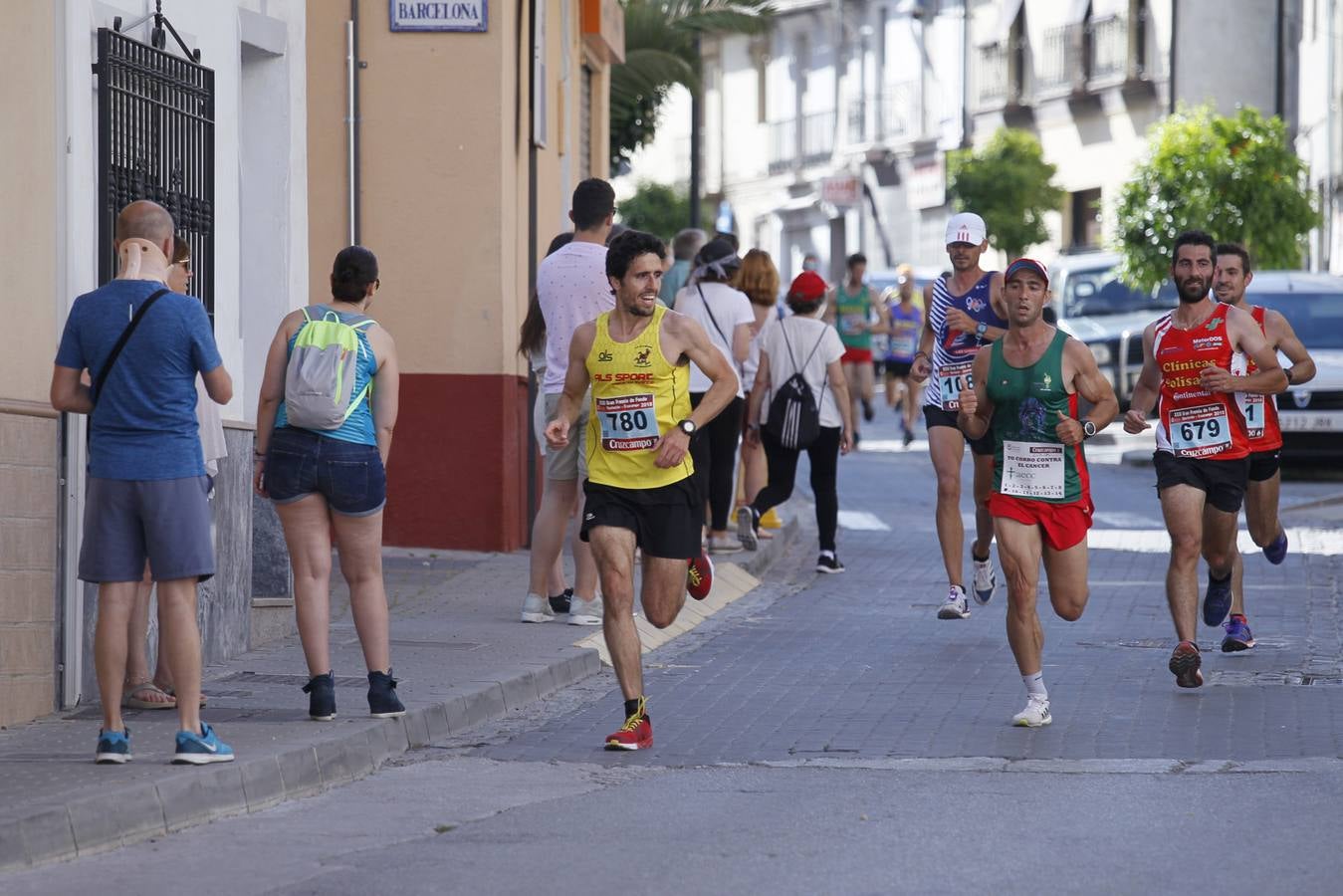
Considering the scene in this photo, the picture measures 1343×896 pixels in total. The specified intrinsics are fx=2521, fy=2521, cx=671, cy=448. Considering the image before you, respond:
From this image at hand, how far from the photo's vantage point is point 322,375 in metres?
8.84

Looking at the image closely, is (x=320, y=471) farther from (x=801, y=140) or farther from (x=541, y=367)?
(x=801, y=140)

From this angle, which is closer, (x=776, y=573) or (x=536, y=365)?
(x=536, y=365)

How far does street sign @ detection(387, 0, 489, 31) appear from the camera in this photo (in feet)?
51.0

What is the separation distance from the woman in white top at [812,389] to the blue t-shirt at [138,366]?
762 cm

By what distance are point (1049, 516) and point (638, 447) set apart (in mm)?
1665

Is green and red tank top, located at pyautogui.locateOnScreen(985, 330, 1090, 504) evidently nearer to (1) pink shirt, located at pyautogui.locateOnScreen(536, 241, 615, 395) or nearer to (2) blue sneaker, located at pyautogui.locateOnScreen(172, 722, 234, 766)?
(1) pink shirt, located at pyautogui.locateOnScreen(536, 241, 615, 395)

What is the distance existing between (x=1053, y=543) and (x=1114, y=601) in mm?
4578

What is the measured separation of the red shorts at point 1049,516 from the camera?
9.56 m

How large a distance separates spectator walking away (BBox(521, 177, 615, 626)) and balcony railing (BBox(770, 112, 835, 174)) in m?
45.9

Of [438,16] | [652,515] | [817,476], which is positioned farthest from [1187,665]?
[438,16]

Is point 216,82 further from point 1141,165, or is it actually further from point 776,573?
point 1141,165

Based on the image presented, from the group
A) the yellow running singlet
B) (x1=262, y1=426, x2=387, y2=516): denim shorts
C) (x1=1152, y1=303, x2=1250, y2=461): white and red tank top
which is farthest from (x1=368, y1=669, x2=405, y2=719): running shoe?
(x1=1152, y1=303, x2=1250, y2=461): white and red tank top

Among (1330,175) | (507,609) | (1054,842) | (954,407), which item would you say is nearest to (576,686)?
(507,609)

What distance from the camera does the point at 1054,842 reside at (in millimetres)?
7090
